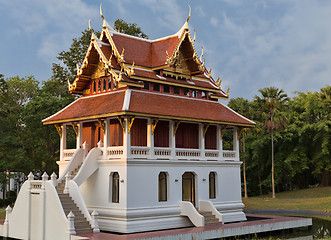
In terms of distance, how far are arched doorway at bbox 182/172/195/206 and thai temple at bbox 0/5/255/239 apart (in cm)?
6

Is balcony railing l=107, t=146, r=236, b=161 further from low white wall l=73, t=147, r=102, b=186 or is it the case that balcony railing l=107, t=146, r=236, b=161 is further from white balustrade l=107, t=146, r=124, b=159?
low white wall l=73, t=147, r=102, b=186

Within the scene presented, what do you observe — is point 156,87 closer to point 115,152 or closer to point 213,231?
point 115,152

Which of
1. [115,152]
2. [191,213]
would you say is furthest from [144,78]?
[191,213]

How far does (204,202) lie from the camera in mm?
25359

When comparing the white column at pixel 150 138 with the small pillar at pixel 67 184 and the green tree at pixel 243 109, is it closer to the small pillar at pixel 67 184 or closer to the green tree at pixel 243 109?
the small pillar at pixel 67 184


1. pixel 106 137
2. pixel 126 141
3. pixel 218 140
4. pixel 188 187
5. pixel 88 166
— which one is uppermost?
pixel 218 140

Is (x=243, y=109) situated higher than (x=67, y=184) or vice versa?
(x=243, y=109)

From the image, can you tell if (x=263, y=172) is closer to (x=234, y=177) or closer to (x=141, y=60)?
(x=234, y=177)

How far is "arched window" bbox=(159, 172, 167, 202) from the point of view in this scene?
→ 23834 millimetres

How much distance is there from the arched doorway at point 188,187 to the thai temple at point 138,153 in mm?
58

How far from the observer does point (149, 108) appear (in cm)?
2316

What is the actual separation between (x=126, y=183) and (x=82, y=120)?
5539 mm

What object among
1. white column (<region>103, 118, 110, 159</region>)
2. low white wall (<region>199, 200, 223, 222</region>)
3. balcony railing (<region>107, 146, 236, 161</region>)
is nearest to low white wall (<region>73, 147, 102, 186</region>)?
white column (<region>103, 118, 110, 159</region>)

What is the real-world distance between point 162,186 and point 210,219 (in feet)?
10.9
